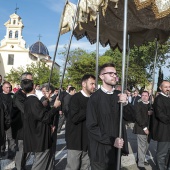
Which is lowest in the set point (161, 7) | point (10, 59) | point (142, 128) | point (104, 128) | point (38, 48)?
point (142, 128)

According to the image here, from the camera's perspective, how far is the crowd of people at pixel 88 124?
12.7ft

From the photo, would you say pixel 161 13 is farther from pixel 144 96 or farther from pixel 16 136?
pixel 16 136

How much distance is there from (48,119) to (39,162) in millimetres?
745

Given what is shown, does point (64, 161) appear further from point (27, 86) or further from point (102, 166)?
point (102, 166)

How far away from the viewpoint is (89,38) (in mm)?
7777

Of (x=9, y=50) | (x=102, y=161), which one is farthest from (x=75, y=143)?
(x=9, y=50)

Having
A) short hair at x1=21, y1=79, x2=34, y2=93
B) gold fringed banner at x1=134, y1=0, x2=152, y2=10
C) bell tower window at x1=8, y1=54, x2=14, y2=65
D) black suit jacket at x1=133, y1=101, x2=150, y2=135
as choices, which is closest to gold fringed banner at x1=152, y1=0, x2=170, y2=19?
gold fringed banner at x1=134, y1=0, x2=152, y2=10

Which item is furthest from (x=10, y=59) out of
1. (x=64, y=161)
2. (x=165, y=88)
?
(x=165, y=88)

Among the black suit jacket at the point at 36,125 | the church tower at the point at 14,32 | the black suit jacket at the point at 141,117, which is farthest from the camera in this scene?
the church tower at the point at 14,32

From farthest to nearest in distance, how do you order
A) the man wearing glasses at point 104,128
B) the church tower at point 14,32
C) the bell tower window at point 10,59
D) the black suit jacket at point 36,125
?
1. the bell tower window at point 10,59
2. the church tower at point 14,32
3. the black suit jacket at point 36,125
4. the man wearing glasses at point 104,128

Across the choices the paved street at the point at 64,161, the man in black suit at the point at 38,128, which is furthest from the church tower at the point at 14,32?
the man in black suit at the point at 38,128

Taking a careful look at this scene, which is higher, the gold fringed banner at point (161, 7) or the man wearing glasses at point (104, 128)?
the gold fringed banner at point (161, 7)

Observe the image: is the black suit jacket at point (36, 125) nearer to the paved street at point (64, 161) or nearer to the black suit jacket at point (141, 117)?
the paved street at point (64, 161)

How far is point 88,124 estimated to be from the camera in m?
3.90
